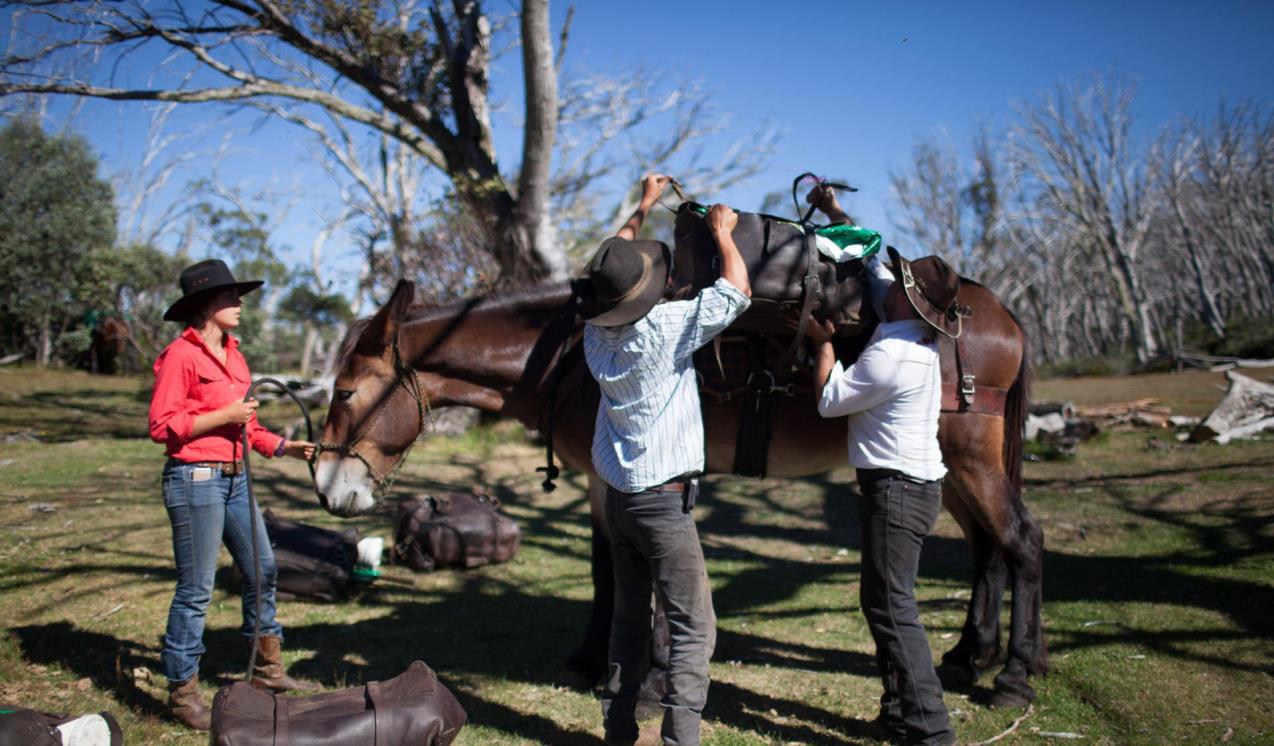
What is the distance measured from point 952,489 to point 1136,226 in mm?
31696

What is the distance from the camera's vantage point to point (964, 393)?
363cm

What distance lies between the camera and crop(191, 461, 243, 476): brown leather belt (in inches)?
133

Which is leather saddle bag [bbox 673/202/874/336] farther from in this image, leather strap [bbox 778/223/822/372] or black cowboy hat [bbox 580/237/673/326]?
black cowboy hat [bbox 580/237/673/326]

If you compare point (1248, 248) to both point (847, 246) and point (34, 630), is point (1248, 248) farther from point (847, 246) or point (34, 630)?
point (34, 630)

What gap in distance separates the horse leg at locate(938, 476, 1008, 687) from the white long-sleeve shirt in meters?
0.98

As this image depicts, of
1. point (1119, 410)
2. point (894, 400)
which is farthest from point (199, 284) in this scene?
point (1119, 410)

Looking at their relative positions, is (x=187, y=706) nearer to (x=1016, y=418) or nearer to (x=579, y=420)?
(x=579, y=420)

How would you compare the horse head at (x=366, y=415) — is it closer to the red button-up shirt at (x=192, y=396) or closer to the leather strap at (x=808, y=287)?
the red button-up shirt at (x=192, y=396)

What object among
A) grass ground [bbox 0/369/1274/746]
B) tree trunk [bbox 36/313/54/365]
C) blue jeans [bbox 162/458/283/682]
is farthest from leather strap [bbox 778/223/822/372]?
tree trunk [bbox 36/313/54/365]

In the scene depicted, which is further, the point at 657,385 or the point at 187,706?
the point at 187,706

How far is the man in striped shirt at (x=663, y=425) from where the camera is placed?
2.71 meters

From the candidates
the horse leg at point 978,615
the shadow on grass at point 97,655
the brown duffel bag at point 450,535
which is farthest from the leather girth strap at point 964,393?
the shadow on grass at point 97,655

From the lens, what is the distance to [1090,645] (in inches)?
167

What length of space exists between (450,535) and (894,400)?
3987 millimetres
